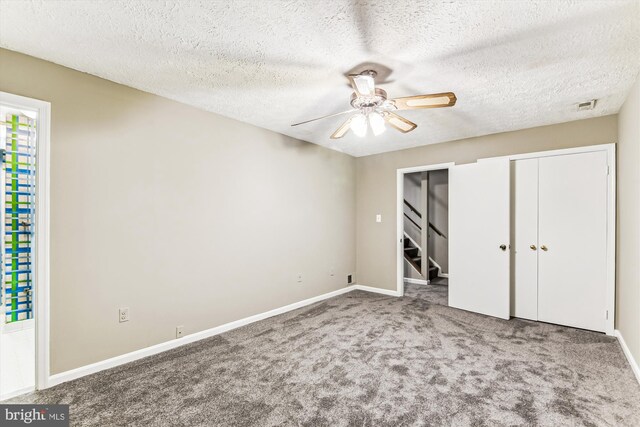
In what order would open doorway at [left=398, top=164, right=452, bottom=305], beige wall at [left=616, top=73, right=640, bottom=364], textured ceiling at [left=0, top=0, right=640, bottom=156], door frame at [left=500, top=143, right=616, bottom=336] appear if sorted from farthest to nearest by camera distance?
open doorway at [left=398, top=164, right=452, bottom=305], door frame at [left=500, top=143, right=616, bottom=336], beige wall at [left=616, top=73, right=640, bottom=364], textured ceiling at [left=0, top=0, right=640, bottom=156]

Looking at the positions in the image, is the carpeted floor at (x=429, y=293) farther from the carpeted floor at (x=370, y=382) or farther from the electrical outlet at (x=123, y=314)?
the electrical outlet at (x=123, y=314)

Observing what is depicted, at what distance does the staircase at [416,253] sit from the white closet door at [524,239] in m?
2.04

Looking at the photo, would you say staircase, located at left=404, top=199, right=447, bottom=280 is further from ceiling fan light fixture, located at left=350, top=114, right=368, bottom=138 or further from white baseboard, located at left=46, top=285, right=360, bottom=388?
ceiling fan light fixture, located at left=350, top=114, right=368, bottom=138

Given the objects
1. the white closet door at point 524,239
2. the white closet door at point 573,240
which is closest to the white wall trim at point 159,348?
the white closet door at point 524,239

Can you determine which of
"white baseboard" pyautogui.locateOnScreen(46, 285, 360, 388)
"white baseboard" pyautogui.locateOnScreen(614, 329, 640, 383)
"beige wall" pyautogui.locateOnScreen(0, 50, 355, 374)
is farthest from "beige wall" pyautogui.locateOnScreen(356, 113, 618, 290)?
"white baseboard" pyautogui.locateOnScreen(614, 329, 640, 383)

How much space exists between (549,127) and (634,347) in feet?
8.03

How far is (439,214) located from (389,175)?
91.9 inches

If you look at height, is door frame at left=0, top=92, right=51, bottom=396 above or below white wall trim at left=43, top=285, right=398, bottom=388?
above

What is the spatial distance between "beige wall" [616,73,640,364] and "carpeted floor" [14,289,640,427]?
0.36 meters

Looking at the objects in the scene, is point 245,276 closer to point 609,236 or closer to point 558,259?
point 558,259

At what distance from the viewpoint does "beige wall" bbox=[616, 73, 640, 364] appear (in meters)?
2.35

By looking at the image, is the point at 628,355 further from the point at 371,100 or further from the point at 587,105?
the point at 371,100

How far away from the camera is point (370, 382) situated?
2238 mm

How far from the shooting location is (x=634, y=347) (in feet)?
7.93
